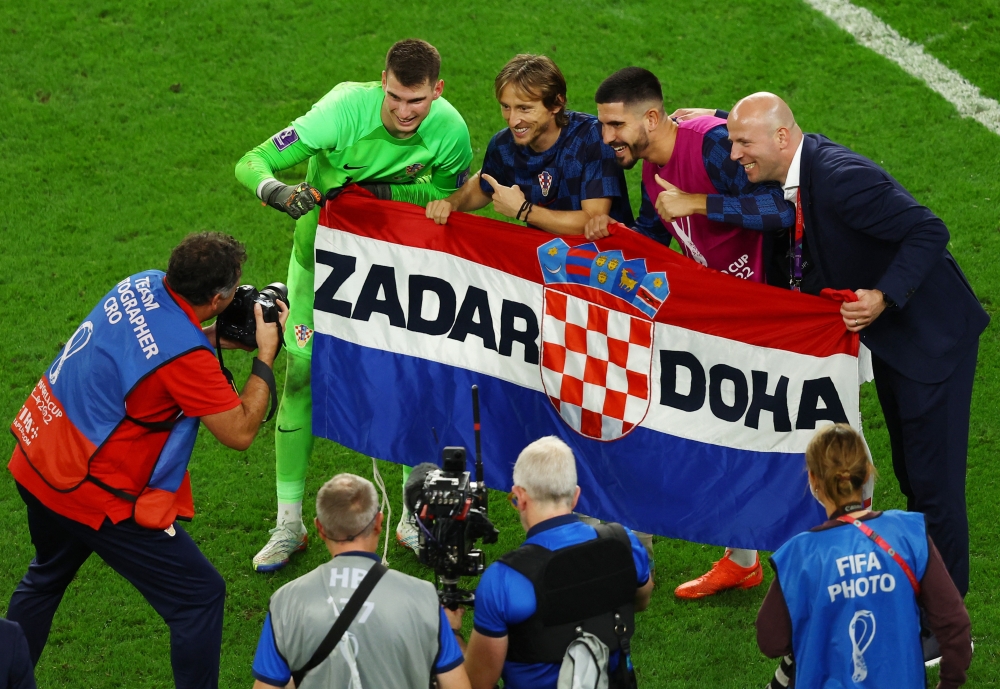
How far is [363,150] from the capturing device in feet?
18.1

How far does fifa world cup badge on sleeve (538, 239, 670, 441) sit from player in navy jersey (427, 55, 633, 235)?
0.18m

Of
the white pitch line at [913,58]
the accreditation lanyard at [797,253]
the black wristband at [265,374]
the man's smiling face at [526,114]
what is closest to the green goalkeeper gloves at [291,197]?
the black wristband at [265,374]

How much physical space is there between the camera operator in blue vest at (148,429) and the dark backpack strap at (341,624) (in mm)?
1131

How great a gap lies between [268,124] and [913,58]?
A: 515cm

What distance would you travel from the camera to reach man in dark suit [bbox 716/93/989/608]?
15.1 ft

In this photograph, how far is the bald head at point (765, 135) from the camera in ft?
15.2

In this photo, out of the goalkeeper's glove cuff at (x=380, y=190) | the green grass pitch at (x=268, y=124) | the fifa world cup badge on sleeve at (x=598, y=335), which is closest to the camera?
the fifa world cup badge on sleeve at (x=598, y=335)

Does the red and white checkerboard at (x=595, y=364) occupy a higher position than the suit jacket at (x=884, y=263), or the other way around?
the suit jacket at (x=884, y=263)

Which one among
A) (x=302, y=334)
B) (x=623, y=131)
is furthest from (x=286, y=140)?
(x=623, y=131)

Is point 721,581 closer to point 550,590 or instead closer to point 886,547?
point 886,547

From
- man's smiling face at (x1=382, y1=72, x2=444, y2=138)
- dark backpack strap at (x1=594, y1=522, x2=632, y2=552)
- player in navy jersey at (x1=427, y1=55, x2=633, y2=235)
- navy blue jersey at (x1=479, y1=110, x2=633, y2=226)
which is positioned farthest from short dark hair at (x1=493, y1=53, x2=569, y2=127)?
dark backpack strap at (x1=594, y1=522, x2=632, y2=552)

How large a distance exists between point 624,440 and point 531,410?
43cm

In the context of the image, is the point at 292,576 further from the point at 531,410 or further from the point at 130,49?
the point at 130,49

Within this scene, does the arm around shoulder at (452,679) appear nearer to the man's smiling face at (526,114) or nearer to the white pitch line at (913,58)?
the man's smiling face at (526,114)
